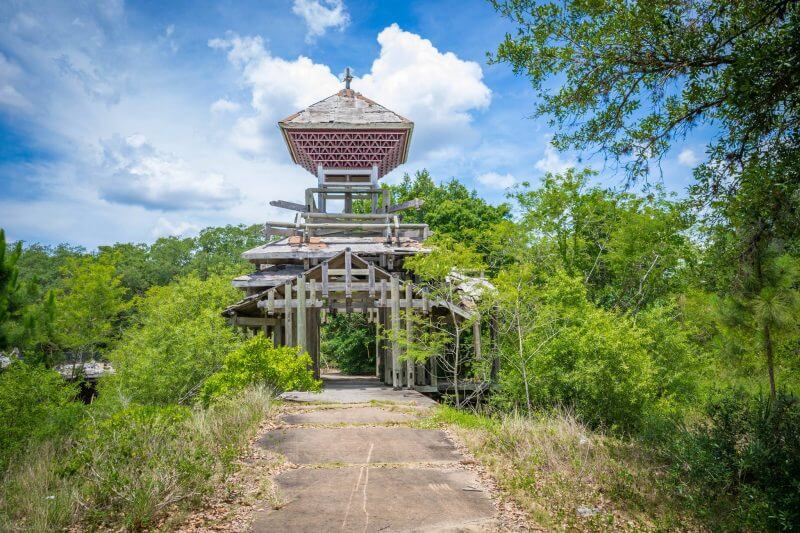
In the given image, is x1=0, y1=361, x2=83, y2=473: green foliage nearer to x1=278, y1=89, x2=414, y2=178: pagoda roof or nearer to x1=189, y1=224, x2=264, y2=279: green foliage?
x1=278, y1=89, x2=414, y2=178: pagoda roof

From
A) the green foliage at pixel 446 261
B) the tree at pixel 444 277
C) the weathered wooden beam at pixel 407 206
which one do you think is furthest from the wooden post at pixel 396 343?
the weathered wooden beam at pixel 407 206

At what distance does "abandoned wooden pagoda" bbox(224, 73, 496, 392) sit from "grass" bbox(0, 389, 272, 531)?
Answer: 6972 millimetres

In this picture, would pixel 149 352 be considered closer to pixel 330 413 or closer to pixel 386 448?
pixel 330 413

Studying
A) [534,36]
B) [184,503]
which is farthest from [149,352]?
[534,36]

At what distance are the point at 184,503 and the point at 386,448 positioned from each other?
333 centimetres

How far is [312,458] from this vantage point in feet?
25.6

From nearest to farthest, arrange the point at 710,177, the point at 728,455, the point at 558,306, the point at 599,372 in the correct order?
the point at 728,455
the point at 710,177
the point at 599,372
the point at 558,306

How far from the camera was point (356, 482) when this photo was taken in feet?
22.1

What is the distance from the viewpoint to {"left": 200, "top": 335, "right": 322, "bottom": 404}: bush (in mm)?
11602

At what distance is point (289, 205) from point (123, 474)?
50.3 ft

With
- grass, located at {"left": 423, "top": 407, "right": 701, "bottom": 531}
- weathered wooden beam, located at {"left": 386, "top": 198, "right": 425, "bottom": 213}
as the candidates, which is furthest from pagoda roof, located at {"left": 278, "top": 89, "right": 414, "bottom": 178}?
grass, located at {"left": 423, "top": 407, "right": 701, "bottom": 531}

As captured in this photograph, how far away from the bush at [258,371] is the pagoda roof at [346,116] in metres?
10.3

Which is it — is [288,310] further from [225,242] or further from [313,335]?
[225,242]

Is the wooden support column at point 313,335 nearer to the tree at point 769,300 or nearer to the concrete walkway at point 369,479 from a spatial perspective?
the concrete walkway at point 369,479
